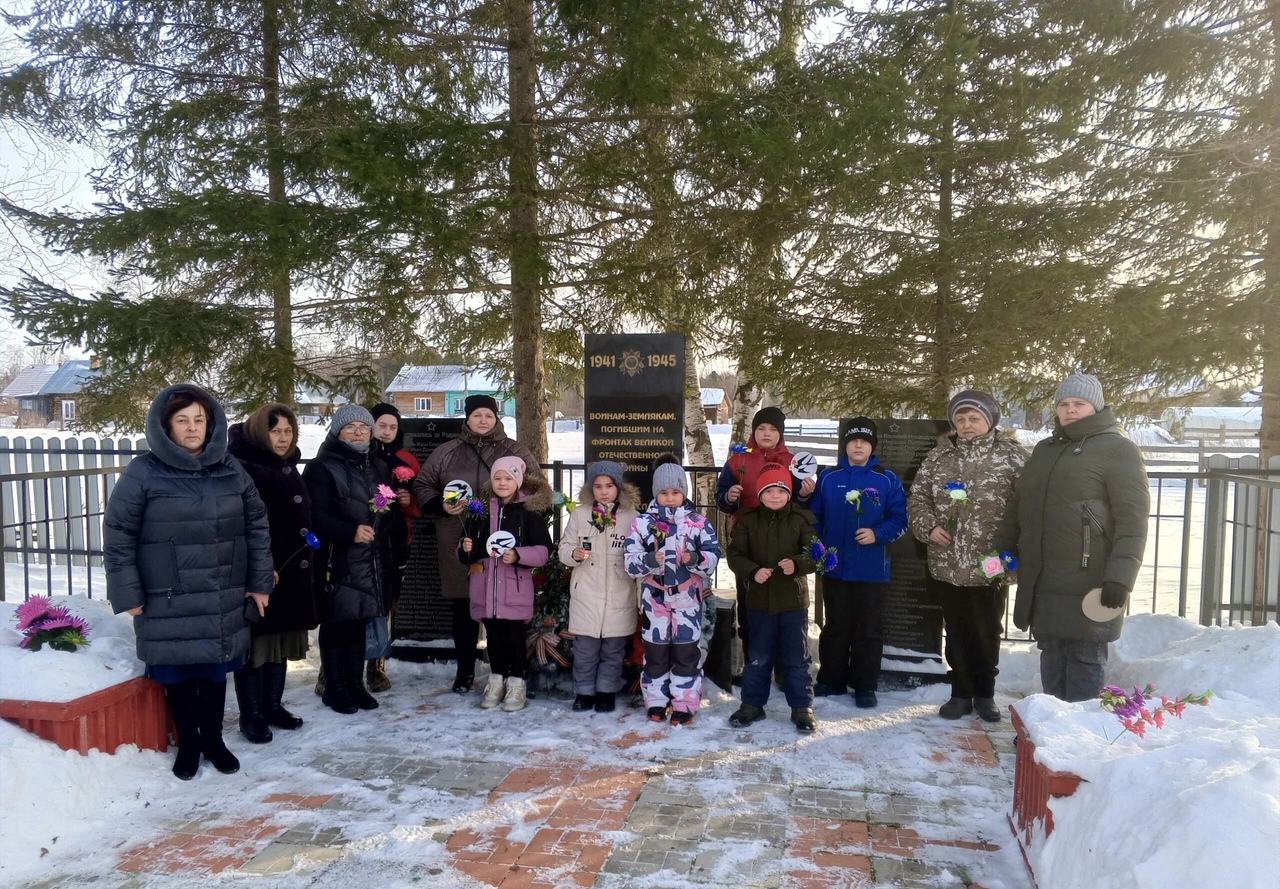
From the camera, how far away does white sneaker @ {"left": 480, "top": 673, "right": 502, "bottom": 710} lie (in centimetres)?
540

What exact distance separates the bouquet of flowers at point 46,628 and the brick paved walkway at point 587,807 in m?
0.97

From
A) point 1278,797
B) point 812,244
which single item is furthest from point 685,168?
point 1278,797

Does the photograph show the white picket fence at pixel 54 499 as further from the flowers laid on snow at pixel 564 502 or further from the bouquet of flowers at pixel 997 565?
the bouquet of flowers at pixel 997 565

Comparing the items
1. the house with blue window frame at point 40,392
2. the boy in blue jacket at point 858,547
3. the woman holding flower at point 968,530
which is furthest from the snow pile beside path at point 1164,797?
the house with blue window frame at point 40,392

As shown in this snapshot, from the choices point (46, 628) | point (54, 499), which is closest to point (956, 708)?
point (46, 628)

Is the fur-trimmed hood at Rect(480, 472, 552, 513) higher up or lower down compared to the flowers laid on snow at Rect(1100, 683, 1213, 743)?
higher up

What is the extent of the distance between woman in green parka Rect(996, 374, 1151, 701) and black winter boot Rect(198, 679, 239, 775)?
437cm

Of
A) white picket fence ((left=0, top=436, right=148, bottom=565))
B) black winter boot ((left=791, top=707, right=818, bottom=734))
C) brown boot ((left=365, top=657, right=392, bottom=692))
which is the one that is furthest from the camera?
white picket fence ((left=0, top=436, right=148, bottom=565))

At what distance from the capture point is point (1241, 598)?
6.62m

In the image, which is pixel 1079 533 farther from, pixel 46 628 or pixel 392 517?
pixel 46 628

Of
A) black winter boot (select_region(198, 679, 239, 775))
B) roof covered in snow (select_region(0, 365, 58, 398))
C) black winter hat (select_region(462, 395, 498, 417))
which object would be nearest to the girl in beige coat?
black winter hat (select_region(462, 395, 498, 417))

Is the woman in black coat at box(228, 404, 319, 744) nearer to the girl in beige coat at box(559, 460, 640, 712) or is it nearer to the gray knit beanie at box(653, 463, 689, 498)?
the girl in beige coat at box(559, 460, 640, 712)

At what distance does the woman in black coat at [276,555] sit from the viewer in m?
4.77

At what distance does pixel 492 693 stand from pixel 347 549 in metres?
1.35
